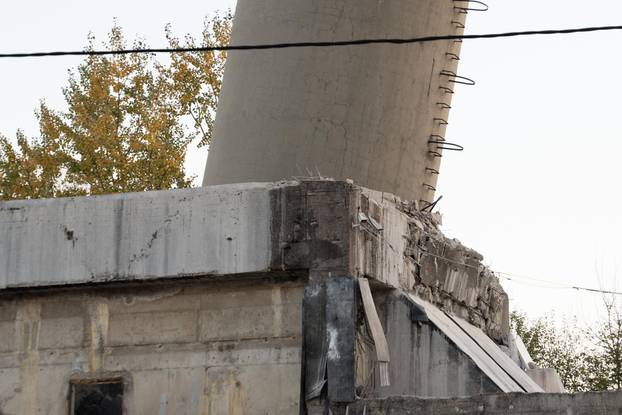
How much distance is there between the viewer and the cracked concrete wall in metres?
11.6

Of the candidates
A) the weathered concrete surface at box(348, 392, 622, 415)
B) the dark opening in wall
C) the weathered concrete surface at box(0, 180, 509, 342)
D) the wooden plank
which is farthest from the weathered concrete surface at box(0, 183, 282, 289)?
the weathered concrete surface at box(348, 392, 622, 415)

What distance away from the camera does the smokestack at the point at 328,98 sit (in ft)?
44.5

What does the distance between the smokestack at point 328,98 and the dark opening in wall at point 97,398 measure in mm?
2544

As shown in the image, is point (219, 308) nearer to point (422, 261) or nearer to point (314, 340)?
point (314, 340)

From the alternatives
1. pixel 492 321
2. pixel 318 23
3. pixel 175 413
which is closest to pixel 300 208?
pixel 175 413

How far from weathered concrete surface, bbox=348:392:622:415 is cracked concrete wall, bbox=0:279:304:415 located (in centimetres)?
73

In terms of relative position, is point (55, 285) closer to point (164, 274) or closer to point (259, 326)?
point (164, 274)

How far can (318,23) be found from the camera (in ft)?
45.1

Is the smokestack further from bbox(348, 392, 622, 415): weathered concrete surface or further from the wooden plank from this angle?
bbox(348, 392, 622, 415): weathered concrete surface

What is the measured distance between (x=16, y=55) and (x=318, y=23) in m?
2.64

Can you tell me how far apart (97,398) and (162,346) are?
25.0 inches

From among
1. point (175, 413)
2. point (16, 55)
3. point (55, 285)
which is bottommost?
point (175, 413)

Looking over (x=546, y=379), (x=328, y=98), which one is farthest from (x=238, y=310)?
(x=546, y=379)

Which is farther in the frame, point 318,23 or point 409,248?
point 318,23
